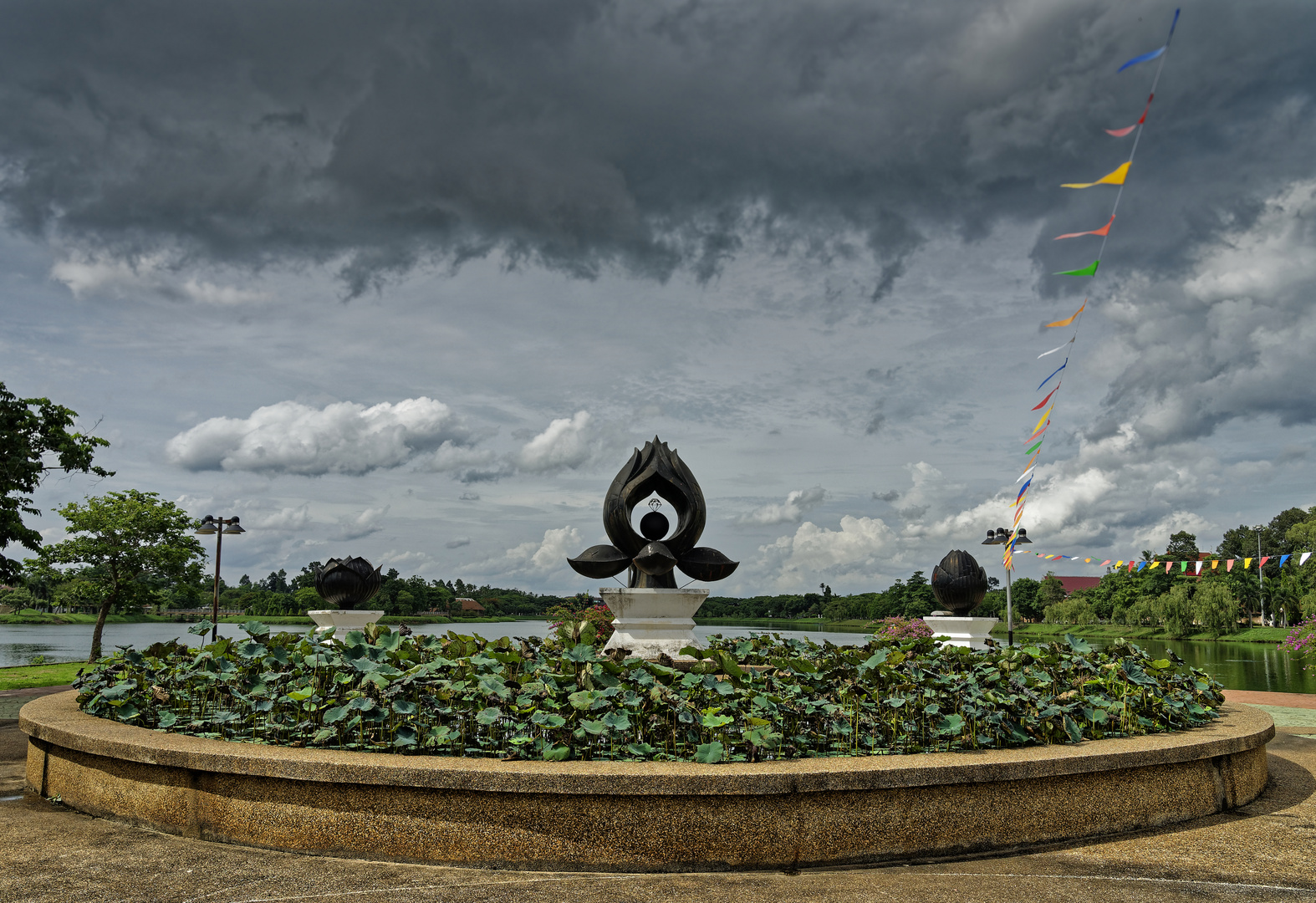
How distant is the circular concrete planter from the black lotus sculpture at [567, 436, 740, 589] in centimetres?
392

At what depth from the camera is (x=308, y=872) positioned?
3775 millimetres

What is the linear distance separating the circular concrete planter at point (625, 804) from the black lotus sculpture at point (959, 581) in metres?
5.32

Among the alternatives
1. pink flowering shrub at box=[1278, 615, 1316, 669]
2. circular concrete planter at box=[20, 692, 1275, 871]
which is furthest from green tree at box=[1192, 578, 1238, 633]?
circular concrete planter at box=[20, 692, 1275, 871]

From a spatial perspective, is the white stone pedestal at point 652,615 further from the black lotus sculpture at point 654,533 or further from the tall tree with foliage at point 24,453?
the tall tree with foliage at point 24,453

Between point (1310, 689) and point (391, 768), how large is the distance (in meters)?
22.9

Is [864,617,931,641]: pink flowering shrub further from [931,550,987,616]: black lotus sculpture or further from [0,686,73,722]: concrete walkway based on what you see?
[0,686,73,722]: concrete walkway

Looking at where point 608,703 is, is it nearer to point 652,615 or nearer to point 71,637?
point 652,615

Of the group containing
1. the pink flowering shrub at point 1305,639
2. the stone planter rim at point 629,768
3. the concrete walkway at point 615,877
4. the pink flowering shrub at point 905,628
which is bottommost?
the concrete walkway at point 615,877

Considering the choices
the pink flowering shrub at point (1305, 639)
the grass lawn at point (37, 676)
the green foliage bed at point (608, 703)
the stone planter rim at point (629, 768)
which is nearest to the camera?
the stone planter rim at point (629, 768)

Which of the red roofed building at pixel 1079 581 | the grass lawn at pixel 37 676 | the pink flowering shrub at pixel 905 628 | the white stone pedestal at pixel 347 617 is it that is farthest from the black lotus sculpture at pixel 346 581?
the red roofed building at pixel 1079 581

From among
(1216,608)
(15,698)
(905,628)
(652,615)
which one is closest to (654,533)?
(652,615)

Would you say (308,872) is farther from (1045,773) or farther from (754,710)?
(1045,773)

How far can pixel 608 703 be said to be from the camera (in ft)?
15.0

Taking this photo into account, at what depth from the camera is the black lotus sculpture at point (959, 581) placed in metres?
9.88
